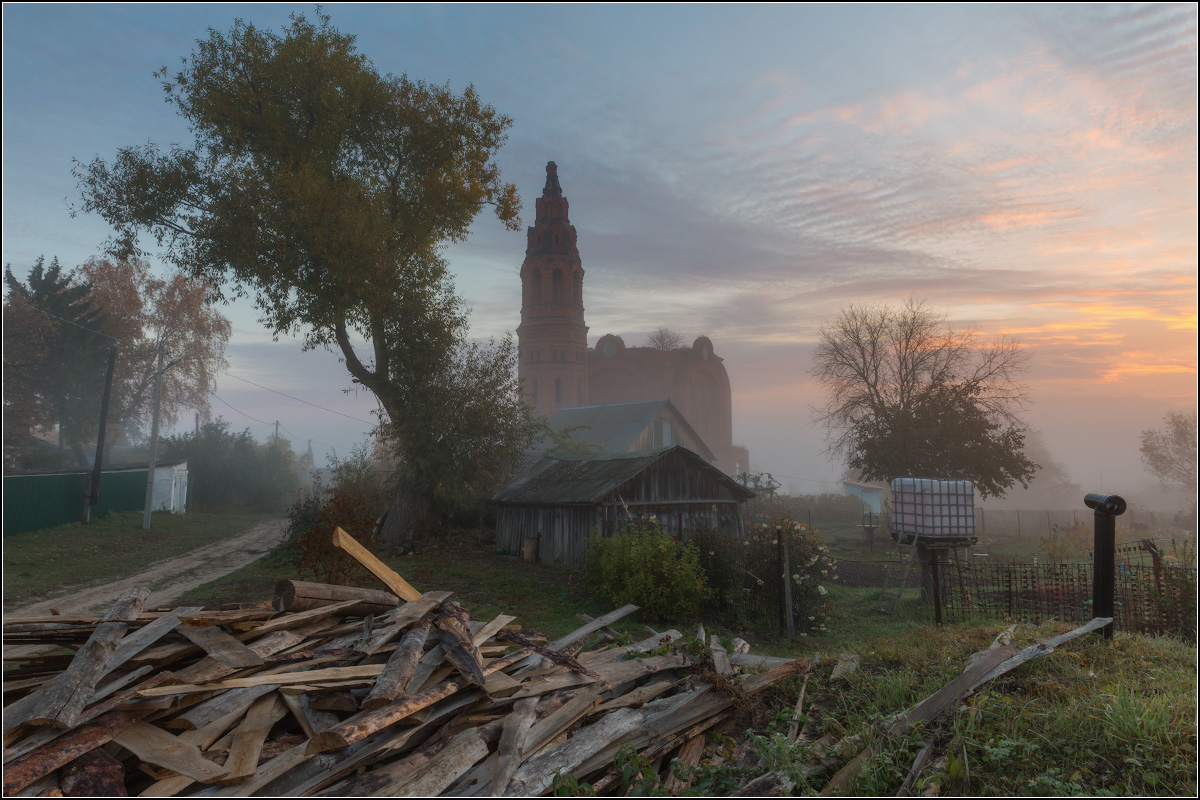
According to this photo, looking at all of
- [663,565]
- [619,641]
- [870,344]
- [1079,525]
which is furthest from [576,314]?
[619,641]

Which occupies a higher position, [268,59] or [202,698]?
[268,59]

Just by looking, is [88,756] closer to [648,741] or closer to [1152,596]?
[648,741]

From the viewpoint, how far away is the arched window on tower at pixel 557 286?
62.6m

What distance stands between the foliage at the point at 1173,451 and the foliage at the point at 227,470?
68.8m

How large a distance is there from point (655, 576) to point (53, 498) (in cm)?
2584

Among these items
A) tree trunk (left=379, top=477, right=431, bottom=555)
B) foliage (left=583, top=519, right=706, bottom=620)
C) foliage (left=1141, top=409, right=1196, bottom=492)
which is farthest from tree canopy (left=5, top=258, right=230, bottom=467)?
foliage (left=1141, top=409, right=1196, bottom=492)

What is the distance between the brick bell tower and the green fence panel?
3563 centimetres

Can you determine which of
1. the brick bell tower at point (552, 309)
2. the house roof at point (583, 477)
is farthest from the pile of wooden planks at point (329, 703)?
the brick bell tower at point (552, 309)

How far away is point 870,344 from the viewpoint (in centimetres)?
3241

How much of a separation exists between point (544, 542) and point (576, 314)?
4432 cm

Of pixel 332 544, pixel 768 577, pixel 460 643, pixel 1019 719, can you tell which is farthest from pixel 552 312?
pixel 1019 719

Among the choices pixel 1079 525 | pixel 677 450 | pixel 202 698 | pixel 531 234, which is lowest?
pixel 1079 525

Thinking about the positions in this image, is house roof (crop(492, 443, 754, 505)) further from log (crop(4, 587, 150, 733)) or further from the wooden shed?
log (crop(4, 587, 150, 733))

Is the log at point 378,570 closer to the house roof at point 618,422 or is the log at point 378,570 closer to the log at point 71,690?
the log at point 71,690
